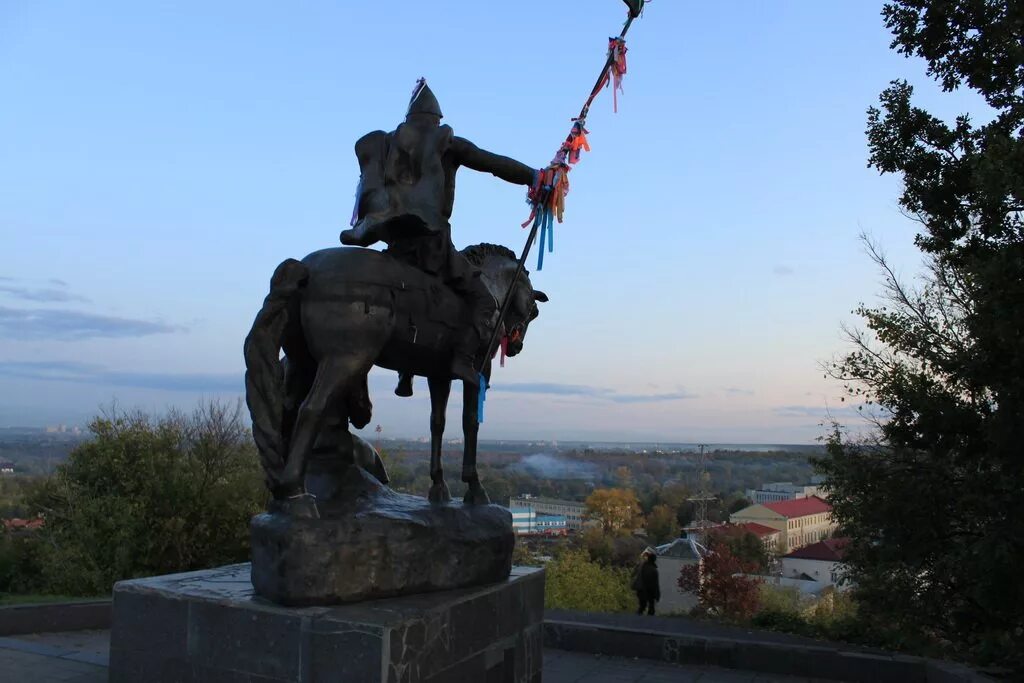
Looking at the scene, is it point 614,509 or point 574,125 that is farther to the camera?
point 614,509

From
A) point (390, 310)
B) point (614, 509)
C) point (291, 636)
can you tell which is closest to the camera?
point (291, 636)

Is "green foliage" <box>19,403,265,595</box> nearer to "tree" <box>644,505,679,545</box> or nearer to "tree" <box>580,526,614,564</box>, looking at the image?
"tree" <box>580,526,614,564</box>

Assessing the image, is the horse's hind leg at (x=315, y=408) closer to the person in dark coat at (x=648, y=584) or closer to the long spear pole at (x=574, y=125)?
the long spear pole at (x=574, y=125)

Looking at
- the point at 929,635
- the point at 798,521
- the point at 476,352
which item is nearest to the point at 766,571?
the point at 798,521

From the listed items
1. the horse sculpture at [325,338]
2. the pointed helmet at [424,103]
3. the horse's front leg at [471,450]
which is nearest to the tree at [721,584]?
the horse's front leg at [471,450]

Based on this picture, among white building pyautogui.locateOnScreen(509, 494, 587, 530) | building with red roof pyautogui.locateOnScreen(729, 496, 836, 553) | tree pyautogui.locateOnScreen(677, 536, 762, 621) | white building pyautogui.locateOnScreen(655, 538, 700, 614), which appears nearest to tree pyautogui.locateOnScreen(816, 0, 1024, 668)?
tree pyautogui.locateOnScreen(677, 536, 762, 621)

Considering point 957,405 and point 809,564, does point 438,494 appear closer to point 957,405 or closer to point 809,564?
point 957,405

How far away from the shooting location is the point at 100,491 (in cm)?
1159

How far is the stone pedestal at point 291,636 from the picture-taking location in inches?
129

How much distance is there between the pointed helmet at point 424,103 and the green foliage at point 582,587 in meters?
15.0

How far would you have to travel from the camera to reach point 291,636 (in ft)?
11.0

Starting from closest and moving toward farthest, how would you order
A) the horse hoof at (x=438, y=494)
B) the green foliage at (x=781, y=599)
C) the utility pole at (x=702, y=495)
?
the horse hoof at (x=438, y=494) → the green foliage at (x=781, y=599) → the utility pole at (x=702, y=495)

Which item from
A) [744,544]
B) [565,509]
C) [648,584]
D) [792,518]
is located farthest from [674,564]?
[792,518]

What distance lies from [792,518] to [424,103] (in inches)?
1640
